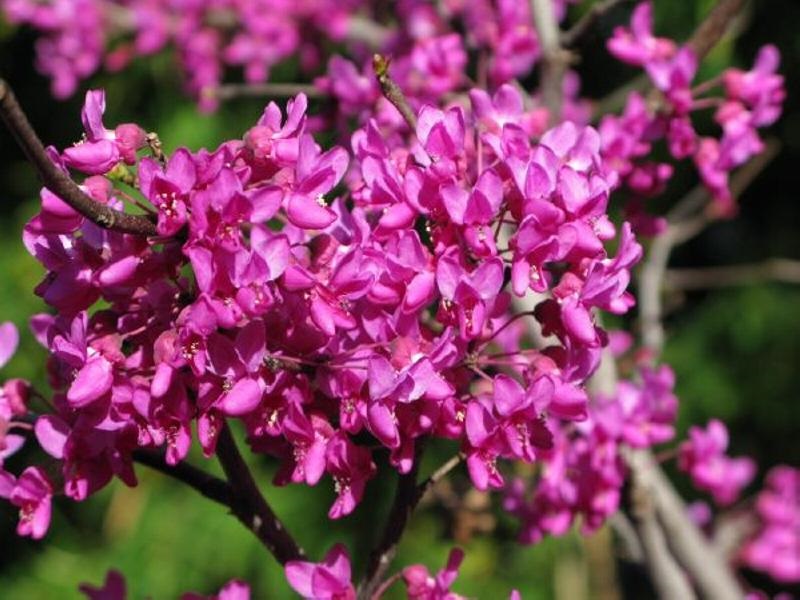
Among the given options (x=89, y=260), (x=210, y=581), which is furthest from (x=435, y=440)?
(x=89, y=260)

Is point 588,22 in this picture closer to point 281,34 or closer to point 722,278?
point 281,34

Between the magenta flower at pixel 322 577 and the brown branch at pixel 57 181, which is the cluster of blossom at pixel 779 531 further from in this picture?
the brown branch at pixel 57 181

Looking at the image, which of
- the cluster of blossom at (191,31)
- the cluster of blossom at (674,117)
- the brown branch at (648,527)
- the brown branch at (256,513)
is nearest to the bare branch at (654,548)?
the brown branch at (648,527)

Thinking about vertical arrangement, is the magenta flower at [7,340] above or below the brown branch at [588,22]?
below

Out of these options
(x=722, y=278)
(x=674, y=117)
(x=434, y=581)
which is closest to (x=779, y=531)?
(x=722, y=278)

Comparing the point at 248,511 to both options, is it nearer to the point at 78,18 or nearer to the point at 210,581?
the point at 210,581

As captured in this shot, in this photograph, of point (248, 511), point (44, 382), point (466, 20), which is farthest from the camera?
point (44, 382)
